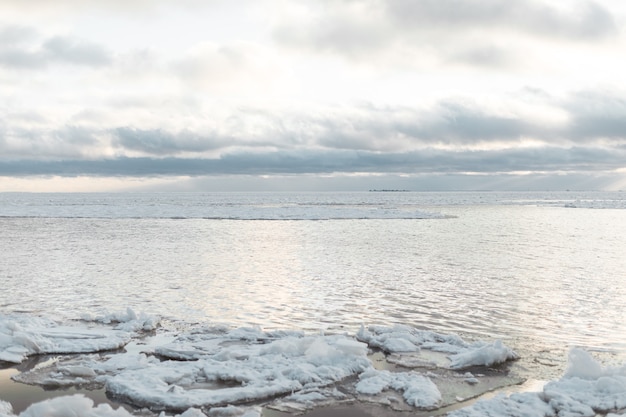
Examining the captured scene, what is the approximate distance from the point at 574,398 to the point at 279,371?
4.21m

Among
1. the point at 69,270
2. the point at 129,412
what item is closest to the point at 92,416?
the point at 129,412

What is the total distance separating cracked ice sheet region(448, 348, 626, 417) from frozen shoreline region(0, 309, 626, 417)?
0.01m

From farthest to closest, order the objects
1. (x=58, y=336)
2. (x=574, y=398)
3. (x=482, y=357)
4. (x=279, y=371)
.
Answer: (x=58, y=336)
(x=482, y=357)
(x=279, y=371)
(x=574, y=398)

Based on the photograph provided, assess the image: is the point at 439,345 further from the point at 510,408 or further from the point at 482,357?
the point at 510,408

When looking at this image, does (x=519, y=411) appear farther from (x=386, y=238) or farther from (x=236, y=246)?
(x=386, y=238)

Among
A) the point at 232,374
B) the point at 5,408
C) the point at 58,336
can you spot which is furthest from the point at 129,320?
the point at 5,408

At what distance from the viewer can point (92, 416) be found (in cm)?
703

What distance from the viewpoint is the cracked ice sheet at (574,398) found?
7.51m

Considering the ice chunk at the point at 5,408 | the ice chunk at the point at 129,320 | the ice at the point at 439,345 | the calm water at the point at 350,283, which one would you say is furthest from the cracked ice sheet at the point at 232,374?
the calm water at the point at 350,283

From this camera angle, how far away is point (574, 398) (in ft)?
26.0

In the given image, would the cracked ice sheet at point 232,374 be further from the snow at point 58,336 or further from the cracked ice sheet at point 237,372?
the snow at point 58,336

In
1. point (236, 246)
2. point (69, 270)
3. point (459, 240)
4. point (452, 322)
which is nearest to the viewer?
point (452, 322)

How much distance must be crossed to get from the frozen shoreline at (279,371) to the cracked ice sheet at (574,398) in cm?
1

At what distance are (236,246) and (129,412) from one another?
20.1 m
